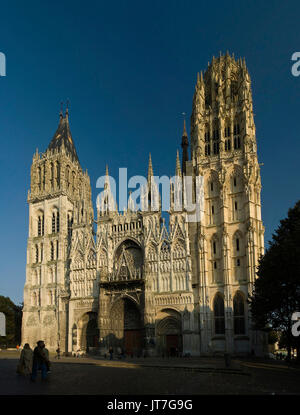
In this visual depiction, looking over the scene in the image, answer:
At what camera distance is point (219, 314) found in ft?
163

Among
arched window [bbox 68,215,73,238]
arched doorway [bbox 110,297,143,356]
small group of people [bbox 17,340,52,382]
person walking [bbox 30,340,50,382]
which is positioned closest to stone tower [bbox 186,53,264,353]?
arched doorway [bbox 110,297,143,356]

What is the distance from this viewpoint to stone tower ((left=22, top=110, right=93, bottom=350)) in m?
59.3

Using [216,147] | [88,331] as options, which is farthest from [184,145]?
[88,331]

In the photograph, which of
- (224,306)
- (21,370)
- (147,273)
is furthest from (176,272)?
(21,370)

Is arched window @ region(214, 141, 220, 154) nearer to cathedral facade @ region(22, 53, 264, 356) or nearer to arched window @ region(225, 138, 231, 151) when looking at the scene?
cathedral facade @ region(22, 53, 264, 356)

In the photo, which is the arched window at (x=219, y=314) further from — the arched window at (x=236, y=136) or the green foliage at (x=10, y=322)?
the green foliage at (x=10, y=322)

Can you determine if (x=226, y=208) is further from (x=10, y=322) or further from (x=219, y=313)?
(x=10, y=322)

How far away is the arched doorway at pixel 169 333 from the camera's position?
50156 millimetres

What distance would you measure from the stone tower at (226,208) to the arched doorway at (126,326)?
847 centimetres

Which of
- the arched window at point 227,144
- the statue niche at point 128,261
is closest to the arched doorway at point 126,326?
the statue niche at point 128,261

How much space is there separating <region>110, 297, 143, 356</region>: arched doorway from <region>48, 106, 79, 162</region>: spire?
2765 cm
